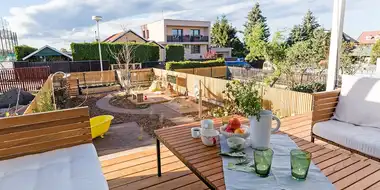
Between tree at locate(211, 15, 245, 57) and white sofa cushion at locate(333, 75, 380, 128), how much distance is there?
24.9m

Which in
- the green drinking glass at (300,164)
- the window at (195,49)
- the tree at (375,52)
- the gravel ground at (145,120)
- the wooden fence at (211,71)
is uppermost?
the window at (195,49)

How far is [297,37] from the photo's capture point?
68.1 ft

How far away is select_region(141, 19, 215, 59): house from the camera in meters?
23.6

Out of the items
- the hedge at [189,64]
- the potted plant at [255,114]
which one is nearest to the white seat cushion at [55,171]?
the potted plant at [255,114]

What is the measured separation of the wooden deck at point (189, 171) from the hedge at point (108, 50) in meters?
13.3

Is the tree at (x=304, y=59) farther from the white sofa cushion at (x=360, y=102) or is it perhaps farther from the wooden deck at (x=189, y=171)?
the white sofa cushion at (x=360, y=102)

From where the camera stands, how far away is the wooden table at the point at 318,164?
1.21 m

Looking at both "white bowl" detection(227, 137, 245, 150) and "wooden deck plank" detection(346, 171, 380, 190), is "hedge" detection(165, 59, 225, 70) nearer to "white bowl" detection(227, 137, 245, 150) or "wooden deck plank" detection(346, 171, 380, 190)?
"white bowl" detection(227, 137, 245, 150)

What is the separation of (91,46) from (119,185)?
15.9m

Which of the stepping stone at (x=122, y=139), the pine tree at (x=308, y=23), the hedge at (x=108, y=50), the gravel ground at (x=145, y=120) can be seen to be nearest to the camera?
the stepping stone at (x=122, y=139)

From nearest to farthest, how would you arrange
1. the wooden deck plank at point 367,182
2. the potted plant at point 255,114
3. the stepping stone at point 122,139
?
1. the wooden deck plank at point 367,182
2. the potted plant at point 255,114
3. the stepping stone at point 122,139

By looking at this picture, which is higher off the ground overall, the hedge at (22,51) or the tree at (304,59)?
the hedge at (22,51)

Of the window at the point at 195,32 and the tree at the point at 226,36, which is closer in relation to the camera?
the window at the point at 195,32

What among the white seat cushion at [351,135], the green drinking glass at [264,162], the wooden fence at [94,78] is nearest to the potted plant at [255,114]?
the green drinking glass at [264,162]
